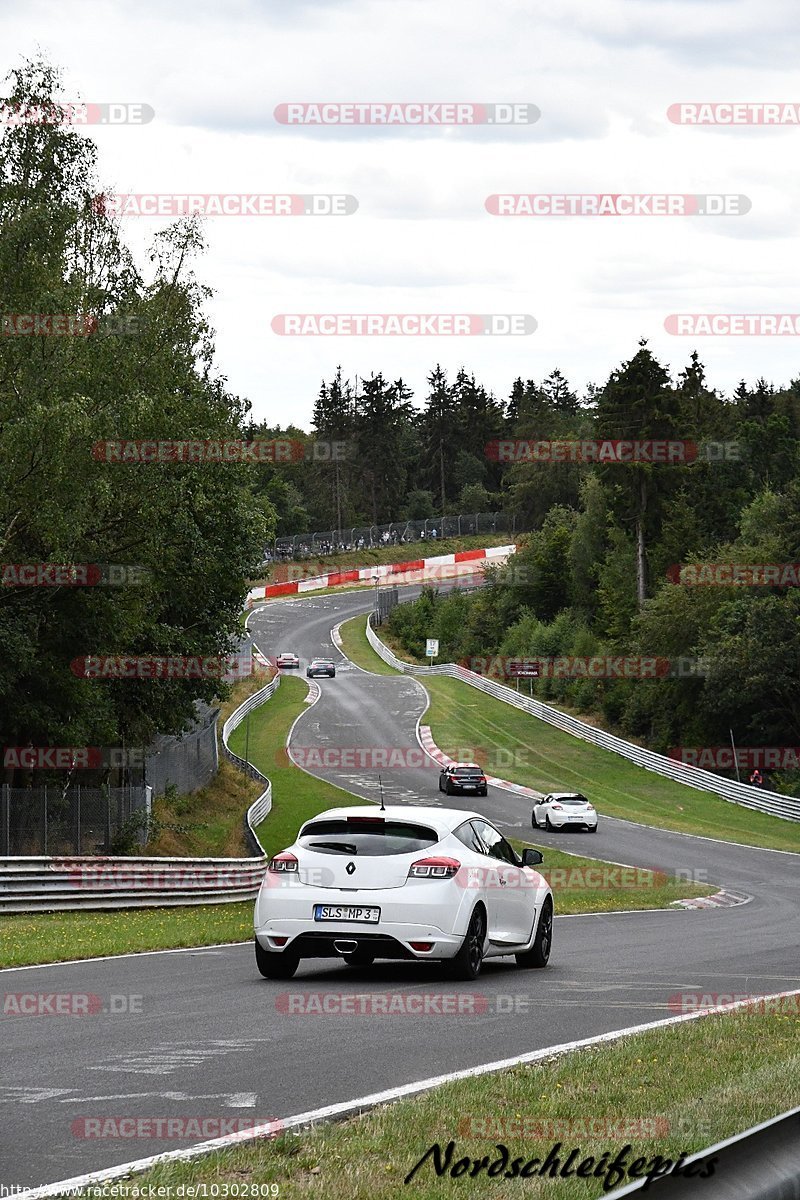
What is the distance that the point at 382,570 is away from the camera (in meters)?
140

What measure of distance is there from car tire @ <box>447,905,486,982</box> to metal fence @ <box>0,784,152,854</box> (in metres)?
15.7

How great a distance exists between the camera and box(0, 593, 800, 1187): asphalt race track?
7402 millimetres

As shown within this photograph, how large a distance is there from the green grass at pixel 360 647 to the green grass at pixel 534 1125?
87625 mm

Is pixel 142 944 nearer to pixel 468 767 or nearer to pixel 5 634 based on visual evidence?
pixel 5 634

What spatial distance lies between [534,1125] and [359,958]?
7.73 metres

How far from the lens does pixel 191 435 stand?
30.9 m

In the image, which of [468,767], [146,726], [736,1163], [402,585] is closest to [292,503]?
[402,585]

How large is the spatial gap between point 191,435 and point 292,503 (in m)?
133

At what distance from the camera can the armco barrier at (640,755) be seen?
5772 cm
